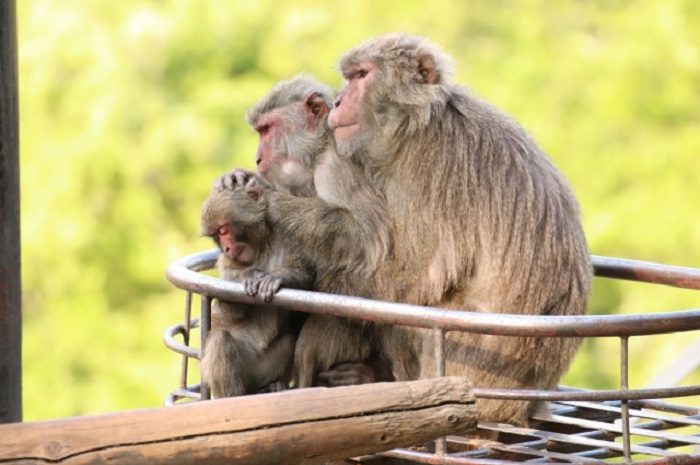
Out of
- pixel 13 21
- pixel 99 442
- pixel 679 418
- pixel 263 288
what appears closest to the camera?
pixel 99 442

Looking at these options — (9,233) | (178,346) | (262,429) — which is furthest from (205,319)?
(262,429)

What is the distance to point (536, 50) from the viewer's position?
38.0 feet

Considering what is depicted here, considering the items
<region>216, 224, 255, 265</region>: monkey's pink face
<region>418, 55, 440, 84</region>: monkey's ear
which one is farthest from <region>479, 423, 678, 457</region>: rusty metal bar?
<region>418, 55, 440, 84</region>: monkey's ear

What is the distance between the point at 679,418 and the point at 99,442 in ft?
8.14

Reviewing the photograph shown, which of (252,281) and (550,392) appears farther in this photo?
(252,281)

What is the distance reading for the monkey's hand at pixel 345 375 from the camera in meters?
5.06

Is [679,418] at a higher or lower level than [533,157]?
lower

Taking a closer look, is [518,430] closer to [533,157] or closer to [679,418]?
[679,418]

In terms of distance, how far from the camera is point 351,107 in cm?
515

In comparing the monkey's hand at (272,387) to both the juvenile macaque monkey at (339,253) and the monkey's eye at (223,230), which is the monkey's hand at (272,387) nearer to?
the juvenile macaque monkey at (339,253)

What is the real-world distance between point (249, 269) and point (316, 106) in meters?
0.91

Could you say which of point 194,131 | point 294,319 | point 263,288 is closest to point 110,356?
point 194,131

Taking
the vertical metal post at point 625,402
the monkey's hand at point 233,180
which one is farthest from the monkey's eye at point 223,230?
the vertical metal post at point 625,402

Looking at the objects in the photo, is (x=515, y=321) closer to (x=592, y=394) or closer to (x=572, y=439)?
(x=592, y=394)
